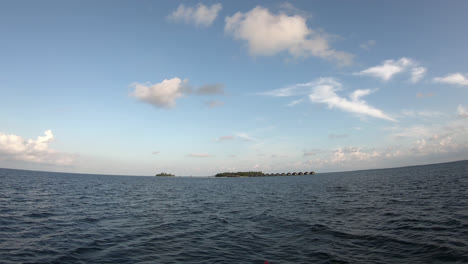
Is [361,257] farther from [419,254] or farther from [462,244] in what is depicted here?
[462,244]

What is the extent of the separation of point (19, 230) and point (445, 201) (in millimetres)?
49502

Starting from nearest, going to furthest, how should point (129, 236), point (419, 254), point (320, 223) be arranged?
point (419, 254)
point (129, 236)
point (320, 223)

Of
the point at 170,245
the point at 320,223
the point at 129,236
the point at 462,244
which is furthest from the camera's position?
the point at 320,223

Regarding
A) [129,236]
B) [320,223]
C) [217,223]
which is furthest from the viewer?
[217,223]

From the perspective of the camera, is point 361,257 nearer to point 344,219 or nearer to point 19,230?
point 344,219

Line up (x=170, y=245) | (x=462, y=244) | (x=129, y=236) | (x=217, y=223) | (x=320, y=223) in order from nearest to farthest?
1. (x=462, y=244)
2. (x=170, y=245)
3. (x=129, y=236)
4. (x=320, y=223)
5. (x=217, y=223)

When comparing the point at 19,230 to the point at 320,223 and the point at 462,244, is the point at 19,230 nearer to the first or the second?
the point at 320,223

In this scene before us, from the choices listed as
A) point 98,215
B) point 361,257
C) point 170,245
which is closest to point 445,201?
point 361,257

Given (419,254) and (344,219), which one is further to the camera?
(344,219)

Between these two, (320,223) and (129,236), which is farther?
(320,223)

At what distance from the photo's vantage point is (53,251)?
52.3 feet

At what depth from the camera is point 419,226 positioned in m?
20.2

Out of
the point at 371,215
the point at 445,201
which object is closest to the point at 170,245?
the point at 371,215

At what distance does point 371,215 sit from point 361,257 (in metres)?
14.2
